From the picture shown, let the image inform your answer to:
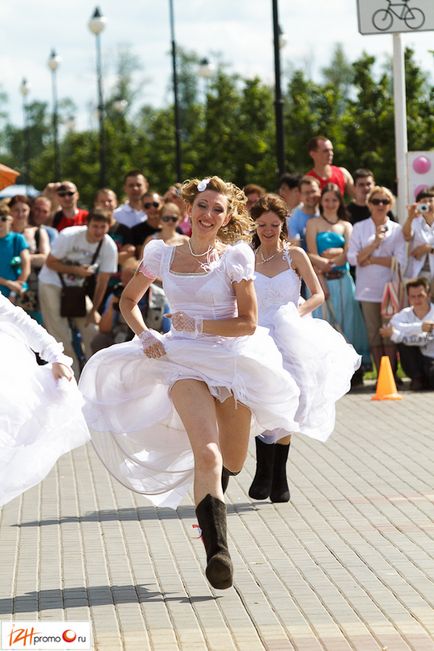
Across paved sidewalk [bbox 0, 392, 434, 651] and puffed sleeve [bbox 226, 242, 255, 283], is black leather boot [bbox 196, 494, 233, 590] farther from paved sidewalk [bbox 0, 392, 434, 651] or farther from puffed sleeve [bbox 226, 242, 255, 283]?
puffed sleeve [bbox 226, 242, 255, 283]

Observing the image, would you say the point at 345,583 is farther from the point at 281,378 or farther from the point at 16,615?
the point at 16,615

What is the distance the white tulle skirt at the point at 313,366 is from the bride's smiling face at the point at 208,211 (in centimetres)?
232

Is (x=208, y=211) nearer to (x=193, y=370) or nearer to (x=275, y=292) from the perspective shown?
(x=193, y=370)

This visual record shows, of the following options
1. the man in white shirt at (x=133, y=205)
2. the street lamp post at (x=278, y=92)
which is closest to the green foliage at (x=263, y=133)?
the street lamp post at (x=278, y=92)

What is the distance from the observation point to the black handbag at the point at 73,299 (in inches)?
682

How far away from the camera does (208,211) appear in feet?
25.0

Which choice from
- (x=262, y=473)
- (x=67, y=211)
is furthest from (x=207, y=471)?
(x=67, y=211)

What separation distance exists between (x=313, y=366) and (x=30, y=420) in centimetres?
298

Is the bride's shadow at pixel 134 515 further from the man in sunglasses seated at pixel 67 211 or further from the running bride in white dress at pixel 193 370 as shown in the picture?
the man in sunglasses seated at pixel 67 211

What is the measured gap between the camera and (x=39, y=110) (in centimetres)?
16525

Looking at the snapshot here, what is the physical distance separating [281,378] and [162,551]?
51.4 inches

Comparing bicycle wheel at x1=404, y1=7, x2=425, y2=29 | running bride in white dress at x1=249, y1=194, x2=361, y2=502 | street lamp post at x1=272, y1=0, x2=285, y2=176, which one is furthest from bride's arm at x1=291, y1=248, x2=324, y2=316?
street lamp post at x1=272, y1=0, x2=285, y2=176

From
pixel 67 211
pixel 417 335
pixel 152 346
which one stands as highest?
pixel 67 211

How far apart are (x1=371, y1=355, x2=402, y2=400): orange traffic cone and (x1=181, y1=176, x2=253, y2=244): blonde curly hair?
7806mm
